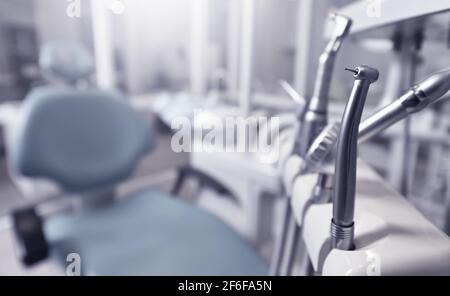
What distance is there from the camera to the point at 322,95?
0.40 m

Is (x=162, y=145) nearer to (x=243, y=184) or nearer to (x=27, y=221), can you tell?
(x=243, y=184)

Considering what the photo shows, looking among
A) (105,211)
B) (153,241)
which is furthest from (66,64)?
(153,241)

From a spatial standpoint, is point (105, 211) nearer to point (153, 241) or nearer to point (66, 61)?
point (153, 241)

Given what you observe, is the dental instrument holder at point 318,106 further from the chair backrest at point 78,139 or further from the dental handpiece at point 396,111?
the chair backrest at point 78,139

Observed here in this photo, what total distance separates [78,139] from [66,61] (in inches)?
25.4

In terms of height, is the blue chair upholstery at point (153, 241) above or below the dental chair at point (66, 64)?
below

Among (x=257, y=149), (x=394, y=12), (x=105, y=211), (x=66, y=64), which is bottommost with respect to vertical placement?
(x=105, y=211)

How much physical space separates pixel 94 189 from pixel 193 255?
1.50 feet

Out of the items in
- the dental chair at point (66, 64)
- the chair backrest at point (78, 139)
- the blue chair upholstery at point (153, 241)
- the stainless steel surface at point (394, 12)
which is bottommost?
the blue chair upholstery at point (153, 241)

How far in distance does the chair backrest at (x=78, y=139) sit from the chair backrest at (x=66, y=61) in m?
0.41

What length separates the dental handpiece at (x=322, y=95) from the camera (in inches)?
14.4

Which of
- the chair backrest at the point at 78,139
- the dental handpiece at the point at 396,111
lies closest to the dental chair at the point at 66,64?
the chair backrest at the point at 78,139

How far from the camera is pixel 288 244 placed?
0.49m

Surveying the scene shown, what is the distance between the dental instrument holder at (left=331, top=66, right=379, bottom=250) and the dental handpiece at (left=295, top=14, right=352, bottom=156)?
0.39 ft
